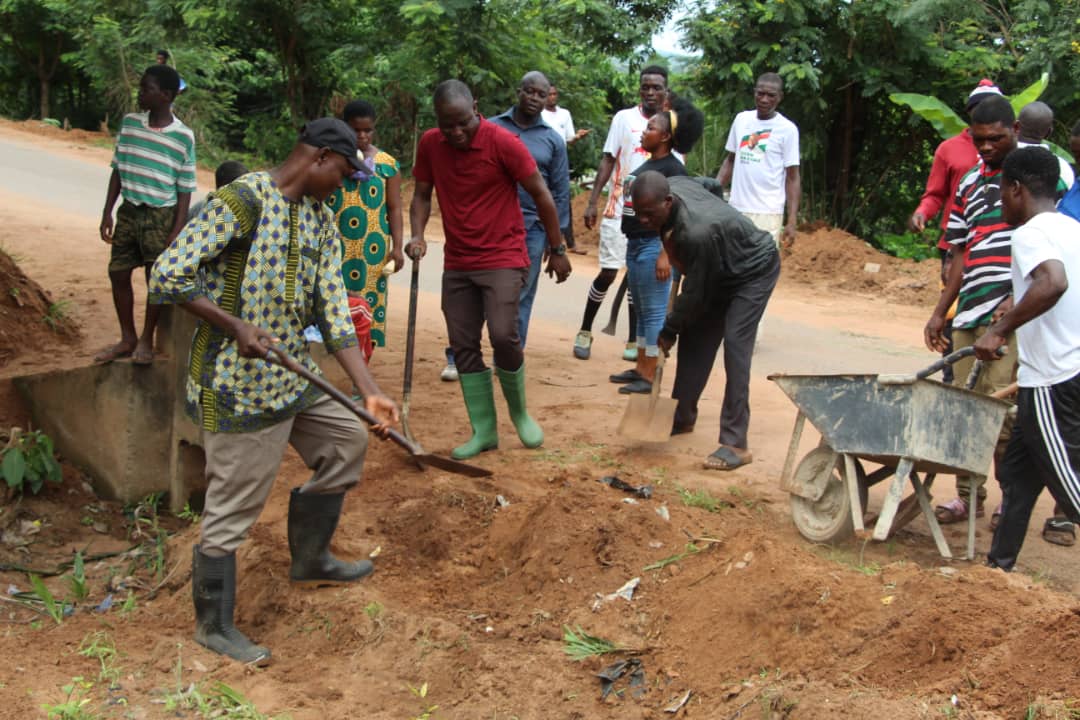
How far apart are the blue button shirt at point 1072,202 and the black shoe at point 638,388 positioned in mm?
2651

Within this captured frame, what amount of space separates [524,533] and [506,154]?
6.24 ft

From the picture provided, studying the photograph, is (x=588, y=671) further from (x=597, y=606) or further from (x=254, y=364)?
(x=254, y=364)

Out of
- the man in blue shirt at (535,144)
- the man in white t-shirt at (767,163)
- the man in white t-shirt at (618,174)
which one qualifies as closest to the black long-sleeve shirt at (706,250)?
the man in blue shirt at (535,144)

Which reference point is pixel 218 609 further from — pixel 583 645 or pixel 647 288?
pixel 647 288

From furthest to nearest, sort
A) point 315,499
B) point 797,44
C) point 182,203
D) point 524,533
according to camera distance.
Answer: point 797,44
point 182,203
point 524,533
point 315,499

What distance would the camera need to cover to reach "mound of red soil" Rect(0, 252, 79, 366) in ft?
20.5

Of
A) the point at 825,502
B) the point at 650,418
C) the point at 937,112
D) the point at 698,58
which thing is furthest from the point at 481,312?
the point at 698,58

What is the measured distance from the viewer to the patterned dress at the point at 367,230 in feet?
20.0

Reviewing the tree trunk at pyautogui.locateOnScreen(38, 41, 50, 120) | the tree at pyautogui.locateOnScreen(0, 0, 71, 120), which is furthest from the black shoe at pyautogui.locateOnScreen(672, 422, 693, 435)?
the tree trunk at pyautogui.locateOnScreen(38, 41, 50, 120)

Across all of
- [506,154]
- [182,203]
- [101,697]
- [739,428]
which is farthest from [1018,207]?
[182,203]

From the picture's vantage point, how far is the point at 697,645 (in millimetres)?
3844

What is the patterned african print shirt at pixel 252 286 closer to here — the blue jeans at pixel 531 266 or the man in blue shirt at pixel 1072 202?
the blue jeans at pixel 531 266

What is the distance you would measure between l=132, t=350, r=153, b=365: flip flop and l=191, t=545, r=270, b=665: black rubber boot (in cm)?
188

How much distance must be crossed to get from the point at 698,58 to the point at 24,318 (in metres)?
9.04
